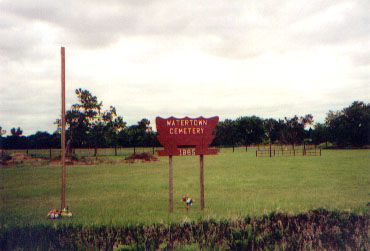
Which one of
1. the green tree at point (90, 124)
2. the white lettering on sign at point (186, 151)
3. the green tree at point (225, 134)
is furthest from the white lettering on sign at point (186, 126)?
the green tree at point (225, 134)

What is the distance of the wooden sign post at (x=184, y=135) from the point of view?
8914mm

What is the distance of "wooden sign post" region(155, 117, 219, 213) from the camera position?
8.91m

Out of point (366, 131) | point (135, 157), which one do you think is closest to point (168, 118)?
point (135, 157)

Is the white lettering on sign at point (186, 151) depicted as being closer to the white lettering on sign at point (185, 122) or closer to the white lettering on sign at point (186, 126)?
the white lettering on sign at point (186, 126)

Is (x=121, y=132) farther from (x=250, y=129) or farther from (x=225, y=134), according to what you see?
(x=250, y=129)

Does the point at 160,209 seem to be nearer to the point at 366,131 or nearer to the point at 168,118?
the point at 168,118

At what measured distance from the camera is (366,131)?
66.9 metres

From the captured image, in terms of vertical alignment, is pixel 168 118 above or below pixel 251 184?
above

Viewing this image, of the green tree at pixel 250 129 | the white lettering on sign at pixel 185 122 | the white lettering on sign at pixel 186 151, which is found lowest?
the white lettering on sign at pixel 186 151

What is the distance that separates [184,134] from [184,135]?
28 mm

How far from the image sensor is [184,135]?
9.01m

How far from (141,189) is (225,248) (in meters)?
9.22

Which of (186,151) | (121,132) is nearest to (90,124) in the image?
(121,132)

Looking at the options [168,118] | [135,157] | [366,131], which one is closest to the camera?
[168,118]
